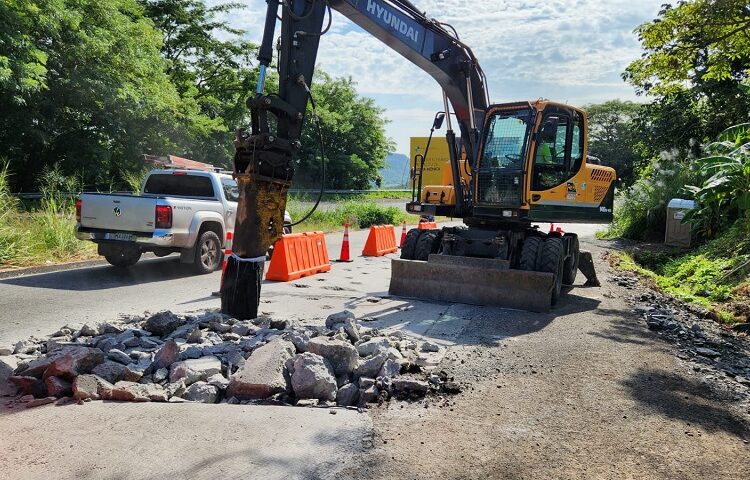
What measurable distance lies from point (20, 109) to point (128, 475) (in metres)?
19.4

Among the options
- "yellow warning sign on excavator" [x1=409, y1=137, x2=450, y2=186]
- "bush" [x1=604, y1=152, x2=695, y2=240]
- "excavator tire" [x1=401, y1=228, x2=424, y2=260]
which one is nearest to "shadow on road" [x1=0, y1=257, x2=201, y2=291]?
"excavator tire" [x1=401, y1=228, x2=424, y2=260]

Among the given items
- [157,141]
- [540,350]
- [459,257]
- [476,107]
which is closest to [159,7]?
[157,141]

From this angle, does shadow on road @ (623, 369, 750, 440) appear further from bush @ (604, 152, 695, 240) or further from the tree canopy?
bush @ (604, 152, 695, 240)

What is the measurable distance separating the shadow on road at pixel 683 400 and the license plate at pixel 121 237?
8.50m

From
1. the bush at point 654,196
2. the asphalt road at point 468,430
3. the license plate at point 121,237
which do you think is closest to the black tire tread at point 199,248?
the license plate at point 121,237

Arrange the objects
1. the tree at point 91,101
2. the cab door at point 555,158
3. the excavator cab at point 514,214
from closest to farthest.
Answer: the excavator cab at point 514,214 < the cab door at point 555,158 < the tree at point 91,101

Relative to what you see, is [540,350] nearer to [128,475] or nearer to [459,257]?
[459,257]

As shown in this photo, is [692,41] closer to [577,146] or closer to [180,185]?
[577,146]

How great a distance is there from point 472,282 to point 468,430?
522 cm

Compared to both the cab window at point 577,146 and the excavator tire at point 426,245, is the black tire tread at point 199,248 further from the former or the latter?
the cab window at point 577,146

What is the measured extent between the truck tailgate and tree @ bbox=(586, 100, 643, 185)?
60695 mm

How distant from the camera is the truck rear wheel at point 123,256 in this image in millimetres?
11430

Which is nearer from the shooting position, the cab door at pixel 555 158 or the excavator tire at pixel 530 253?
the excavator tire at pixel 530 253

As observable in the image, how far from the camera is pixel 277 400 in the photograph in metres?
4.85
